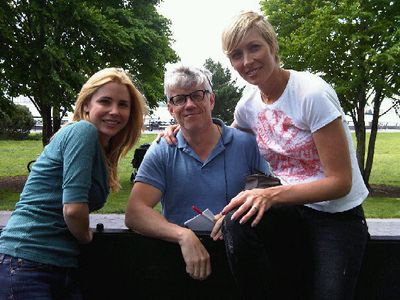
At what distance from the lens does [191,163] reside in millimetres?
2699

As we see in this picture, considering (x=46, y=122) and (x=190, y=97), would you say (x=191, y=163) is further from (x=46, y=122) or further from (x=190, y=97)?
(x=46, y=122)

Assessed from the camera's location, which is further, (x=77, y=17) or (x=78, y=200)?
(x=77, y=17)

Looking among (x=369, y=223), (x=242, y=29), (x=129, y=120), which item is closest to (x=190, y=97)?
(x=129, y=120)

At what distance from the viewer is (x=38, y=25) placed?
1367cm

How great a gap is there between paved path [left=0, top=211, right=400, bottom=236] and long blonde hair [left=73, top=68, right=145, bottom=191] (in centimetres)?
570

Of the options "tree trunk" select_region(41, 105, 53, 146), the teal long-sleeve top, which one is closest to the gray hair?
the teal long-sleeve top

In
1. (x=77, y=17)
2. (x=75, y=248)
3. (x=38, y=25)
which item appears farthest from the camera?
(x=38, y=25)

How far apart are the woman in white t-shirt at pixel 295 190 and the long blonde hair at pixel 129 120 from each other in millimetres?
507

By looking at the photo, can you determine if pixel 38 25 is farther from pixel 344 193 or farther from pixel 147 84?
pixel 344 193

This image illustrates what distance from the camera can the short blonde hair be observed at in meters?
2.38

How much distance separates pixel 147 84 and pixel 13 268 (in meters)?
16.8

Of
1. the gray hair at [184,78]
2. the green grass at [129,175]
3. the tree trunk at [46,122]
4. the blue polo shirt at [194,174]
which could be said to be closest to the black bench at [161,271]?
the blue polo shirt at [194,174]

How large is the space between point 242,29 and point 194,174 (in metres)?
0.78

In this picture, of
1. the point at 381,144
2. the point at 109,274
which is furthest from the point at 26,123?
the point at 109,274
